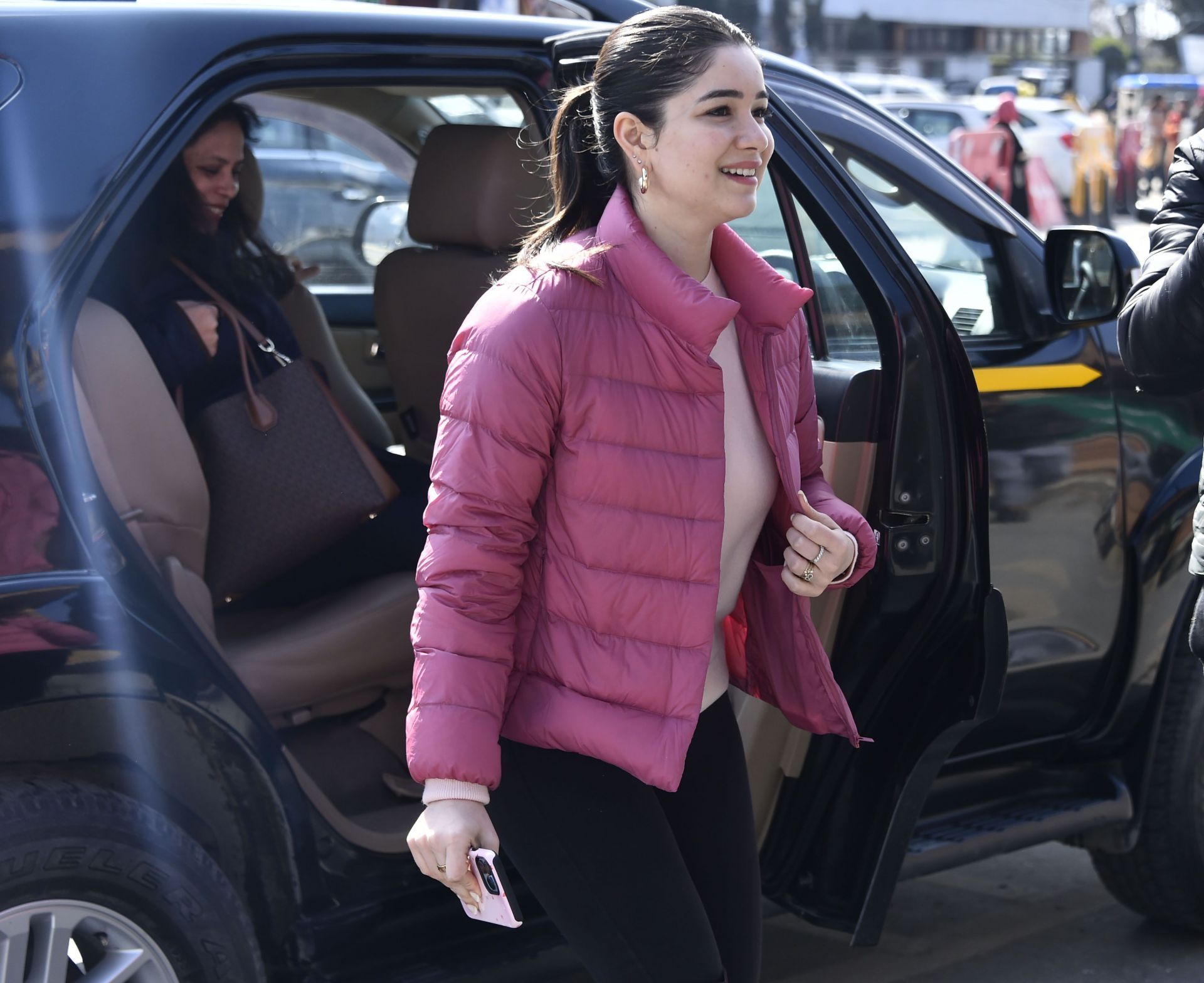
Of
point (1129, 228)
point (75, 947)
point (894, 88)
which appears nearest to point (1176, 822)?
point (75, 947)

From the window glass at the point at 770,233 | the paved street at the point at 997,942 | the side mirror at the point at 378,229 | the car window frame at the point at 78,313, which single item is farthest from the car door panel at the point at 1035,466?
the side mirror at the point at 378,229

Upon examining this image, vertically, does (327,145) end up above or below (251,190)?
below

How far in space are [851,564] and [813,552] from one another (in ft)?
0.25

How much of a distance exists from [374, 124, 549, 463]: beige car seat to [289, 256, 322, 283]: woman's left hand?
0.15 m

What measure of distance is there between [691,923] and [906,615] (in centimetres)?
85

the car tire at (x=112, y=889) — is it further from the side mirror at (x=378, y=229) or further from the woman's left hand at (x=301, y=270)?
the side mirror at (x=378, y=229)

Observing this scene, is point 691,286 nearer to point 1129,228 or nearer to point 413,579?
point 413,579

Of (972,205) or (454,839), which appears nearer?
(454,839)

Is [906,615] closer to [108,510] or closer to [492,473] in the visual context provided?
[492,473]

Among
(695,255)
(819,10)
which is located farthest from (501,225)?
(819,10)

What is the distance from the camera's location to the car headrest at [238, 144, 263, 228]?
345 cm

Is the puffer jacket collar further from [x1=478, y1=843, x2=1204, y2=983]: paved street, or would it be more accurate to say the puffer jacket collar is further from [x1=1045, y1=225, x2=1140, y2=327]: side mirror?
[x1=478, y1=843, x2=1204, y2=983]: paved street

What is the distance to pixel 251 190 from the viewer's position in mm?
3490

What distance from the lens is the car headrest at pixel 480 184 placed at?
3.12 meters
